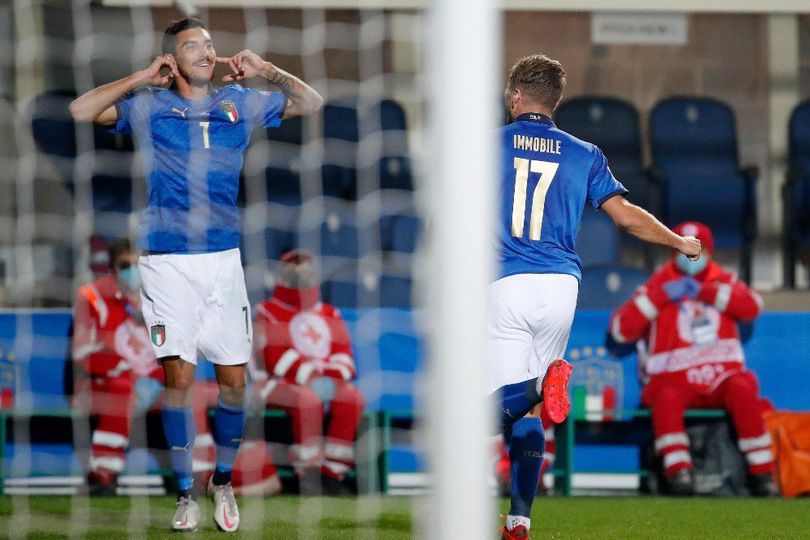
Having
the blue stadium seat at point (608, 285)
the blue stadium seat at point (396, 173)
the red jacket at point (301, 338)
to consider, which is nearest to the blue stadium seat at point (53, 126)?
the blue stadium seat at point (396, 173)

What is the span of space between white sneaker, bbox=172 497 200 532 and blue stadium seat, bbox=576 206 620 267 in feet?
12.3

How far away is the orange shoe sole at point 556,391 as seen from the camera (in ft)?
12.9

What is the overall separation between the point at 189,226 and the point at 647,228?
1594mm

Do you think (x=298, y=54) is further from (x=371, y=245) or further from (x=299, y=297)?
(x=299, y=297)

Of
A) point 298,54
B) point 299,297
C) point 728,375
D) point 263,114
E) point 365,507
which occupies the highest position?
point 298,54

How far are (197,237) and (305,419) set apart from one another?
78.3 inches

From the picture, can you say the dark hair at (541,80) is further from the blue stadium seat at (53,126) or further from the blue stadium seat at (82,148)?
the blue stadium seat at (53,126)

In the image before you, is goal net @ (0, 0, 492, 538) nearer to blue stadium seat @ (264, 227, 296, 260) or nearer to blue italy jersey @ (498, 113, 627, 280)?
blue stadium seat @ (264, 227, 296, 260)

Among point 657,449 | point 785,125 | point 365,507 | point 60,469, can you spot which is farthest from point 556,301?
point 785,125

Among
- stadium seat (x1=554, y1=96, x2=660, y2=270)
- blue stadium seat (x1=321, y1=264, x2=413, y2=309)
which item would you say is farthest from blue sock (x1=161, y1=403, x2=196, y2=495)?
stadium seat (x1=554, y1=96, x2=660, y2=270)

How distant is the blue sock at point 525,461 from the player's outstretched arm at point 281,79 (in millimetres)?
1419

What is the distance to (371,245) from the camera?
777 centimetres

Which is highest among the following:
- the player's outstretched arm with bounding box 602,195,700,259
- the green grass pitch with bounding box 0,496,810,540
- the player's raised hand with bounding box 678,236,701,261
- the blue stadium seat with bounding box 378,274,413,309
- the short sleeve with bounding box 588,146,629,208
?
the short sleeve with bounding box 588,146,629,208

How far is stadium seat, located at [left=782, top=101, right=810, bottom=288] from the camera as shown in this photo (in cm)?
832
